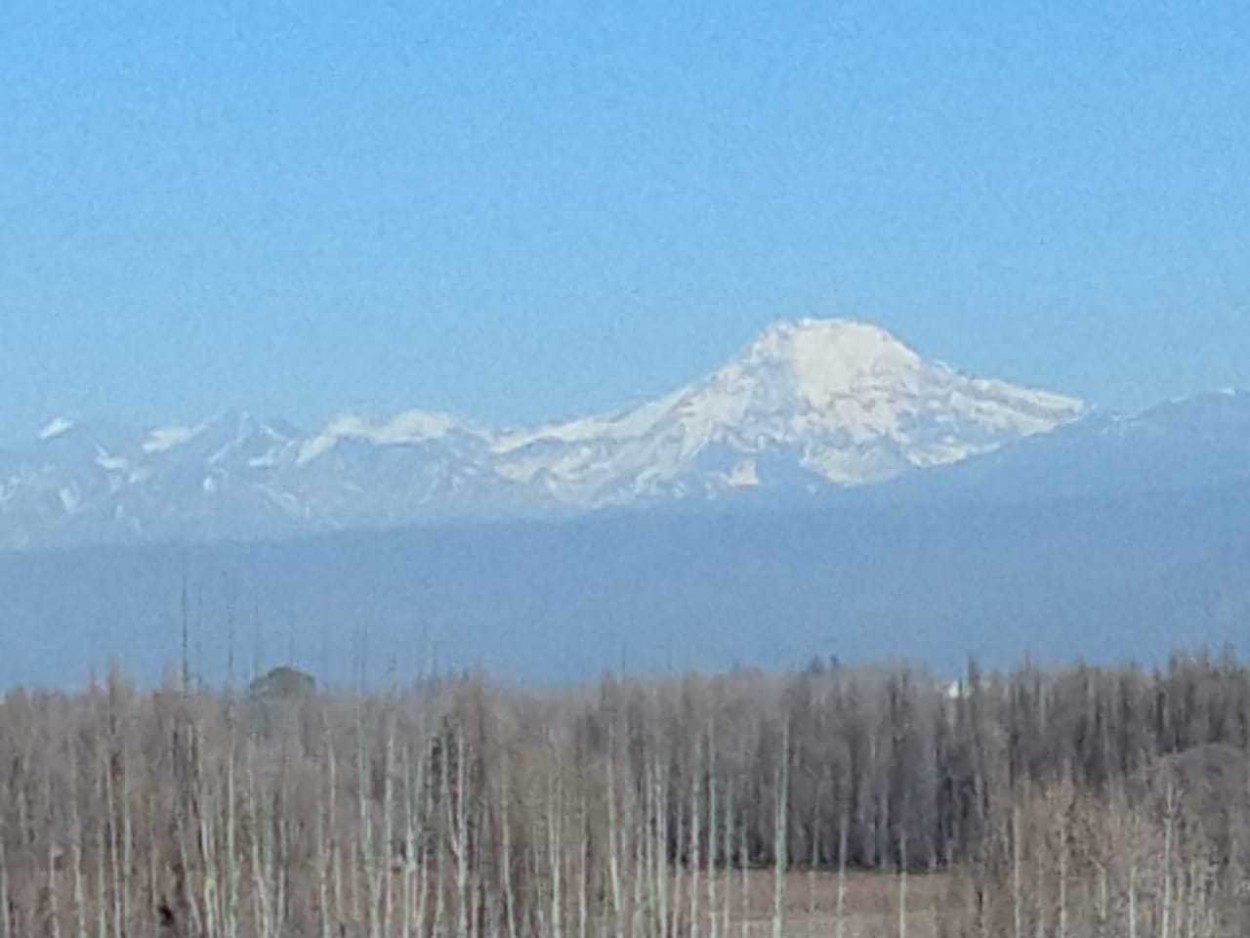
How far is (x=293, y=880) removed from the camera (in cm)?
2398

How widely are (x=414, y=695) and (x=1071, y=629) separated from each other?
9798cm

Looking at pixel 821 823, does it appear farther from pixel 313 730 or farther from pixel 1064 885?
pixel 1064 885

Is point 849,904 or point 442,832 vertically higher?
point 442,832

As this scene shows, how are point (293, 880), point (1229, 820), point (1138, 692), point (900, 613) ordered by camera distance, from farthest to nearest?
point (900, 613) → point (1138, 692) → point (1229, 820) → point (293, 880)

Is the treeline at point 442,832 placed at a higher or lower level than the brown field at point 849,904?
higher

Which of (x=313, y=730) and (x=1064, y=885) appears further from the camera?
(x=313, y=730)

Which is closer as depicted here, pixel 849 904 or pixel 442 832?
pixel 442 832

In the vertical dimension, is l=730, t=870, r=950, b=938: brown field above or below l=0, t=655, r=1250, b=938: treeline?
below

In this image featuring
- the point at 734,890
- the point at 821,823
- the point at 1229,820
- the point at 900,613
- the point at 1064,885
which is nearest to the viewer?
the point at 1064,885

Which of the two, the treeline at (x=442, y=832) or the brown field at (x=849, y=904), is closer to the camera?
the treeline at (x=442, y=832)

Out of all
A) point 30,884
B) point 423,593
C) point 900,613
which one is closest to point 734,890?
point 423,593

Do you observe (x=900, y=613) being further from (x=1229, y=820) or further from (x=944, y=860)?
(x=1229, y=820)

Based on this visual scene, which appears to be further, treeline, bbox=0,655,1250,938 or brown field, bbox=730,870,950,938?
brown field, bbox=730,870,950,938

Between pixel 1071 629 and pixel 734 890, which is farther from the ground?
pixel 1071 629
